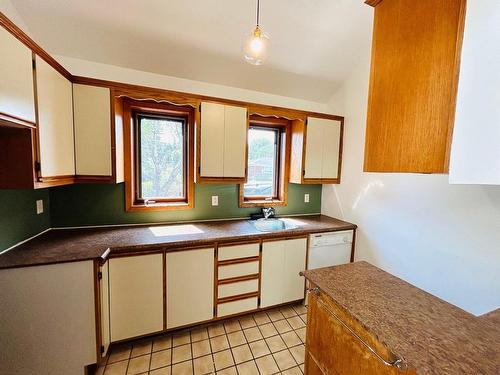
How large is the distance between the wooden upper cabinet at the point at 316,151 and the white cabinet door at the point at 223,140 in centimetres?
74

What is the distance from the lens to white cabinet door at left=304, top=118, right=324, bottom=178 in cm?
262

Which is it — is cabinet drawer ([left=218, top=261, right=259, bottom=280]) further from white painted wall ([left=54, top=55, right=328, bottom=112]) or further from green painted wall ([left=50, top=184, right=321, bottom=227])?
white painted wall ([left=54, top=55, right=328, bottom=112])

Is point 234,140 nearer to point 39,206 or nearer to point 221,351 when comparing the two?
point 39,206

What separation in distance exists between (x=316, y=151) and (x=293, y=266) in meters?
1.36

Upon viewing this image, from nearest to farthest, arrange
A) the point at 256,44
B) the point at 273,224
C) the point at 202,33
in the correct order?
the point at 256,44 → the point at 202,33 → the point at 273,224

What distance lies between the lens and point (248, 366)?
1.69 meters

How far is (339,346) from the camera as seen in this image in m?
1.08

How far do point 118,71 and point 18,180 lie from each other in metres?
1.28

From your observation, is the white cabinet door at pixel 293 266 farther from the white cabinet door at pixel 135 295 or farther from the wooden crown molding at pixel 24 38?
the wooden crown molding at pixel 24 38

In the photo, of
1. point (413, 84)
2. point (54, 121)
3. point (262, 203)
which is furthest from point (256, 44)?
point (262, 203)

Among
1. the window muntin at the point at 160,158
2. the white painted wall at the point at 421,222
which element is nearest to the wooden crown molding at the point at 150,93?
the window muntin at the point at 160,158

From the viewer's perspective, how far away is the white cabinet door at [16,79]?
1.08 metres

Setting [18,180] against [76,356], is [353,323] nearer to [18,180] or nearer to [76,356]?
[76,356]

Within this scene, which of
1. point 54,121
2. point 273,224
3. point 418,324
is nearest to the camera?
point 418,324
